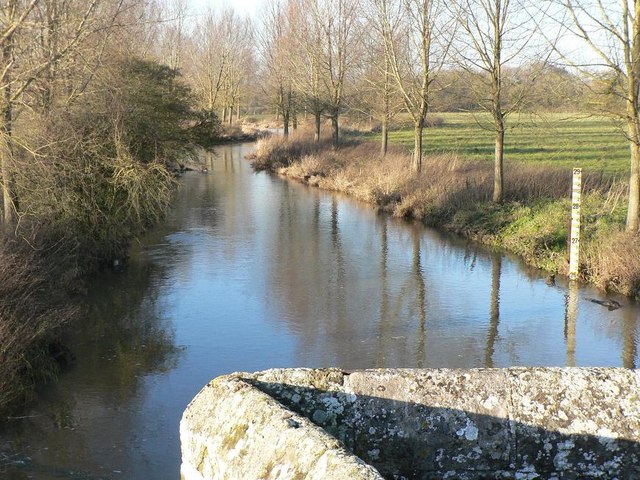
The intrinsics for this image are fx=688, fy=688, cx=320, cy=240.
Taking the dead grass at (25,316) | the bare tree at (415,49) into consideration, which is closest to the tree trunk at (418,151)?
the bare tree at (415,49)

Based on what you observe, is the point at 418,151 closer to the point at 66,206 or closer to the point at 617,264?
the point at 617,264

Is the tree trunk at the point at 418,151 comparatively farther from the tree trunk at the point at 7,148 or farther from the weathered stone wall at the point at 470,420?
the weathered stone wall at the point at 470,420

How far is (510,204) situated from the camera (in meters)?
20.2

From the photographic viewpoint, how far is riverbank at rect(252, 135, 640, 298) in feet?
46.5

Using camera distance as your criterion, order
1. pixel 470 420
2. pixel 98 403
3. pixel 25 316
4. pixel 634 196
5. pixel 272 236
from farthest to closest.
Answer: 1. pixel 272 236
2. pixel 634 196
3. pixel 25 316
4. pixel 98 403
5. pixel 470 420

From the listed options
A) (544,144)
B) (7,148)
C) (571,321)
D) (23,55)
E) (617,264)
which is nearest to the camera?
(571,321)

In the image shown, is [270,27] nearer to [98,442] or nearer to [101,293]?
[101,293]

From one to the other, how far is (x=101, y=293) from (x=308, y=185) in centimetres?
1845

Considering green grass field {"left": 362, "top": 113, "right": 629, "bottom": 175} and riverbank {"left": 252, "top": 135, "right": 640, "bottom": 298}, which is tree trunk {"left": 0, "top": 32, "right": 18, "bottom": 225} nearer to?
riverbank {"left": 252, "top": 135, "right": 640, "bottom": 298}

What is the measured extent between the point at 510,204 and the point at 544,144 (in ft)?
61.8

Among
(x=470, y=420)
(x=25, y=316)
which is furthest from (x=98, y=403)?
(x=470, y=420)

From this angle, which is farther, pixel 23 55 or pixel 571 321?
pixel 23 55

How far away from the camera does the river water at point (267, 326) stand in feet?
25.8

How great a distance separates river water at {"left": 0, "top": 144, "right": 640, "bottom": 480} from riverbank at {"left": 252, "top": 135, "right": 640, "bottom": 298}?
681mm
